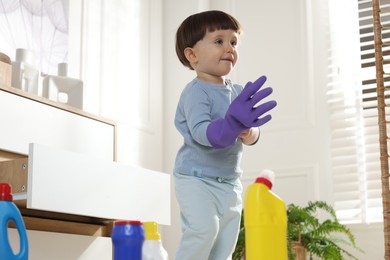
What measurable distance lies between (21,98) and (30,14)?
733 mm

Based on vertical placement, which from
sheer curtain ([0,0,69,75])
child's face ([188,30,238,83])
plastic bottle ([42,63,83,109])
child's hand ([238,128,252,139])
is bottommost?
child's hand ([238,128,252,139])

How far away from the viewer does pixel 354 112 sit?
10.8ft

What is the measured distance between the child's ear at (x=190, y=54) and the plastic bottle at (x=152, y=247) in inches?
32.2

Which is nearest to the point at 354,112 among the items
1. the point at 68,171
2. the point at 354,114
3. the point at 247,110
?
the point at 354,114

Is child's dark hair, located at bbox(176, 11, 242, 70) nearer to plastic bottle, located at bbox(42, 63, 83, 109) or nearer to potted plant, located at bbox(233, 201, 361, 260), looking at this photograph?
plastic bottle, located at bbox(42, 63, 83, 109)

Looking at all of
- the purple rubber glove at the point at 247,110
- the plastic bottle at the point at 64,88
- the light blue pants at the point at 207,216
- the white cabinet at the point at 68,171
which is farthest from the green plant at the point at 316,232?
the purple rubber glove at the point at 247,110

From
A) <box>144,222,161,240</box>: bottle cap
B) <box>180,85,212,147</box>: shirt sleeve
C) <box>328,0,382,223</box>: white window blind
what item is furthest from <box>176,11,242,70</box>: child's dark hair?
<box>328,0,382,223</box>: white window blind

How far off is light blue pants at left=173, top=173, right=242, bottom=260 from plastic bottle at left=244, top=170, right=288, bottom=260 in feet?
2.48

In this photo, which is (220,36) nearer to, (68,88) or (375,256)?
(68,88)

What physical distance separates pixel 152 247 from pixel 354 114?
2720 millimetres

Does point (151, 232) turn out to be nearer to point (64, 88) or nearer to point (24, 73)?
point (24, 73)

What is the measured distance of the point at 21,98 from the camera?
2244 mm

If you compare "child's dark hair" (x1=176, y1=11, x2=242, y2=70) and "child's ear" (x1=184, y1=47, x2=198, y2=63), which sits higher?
"child's dark hair" (x1=176, y1=11, x2=242, y2=70)

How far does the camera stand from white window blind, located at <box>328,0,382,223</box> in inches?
125
